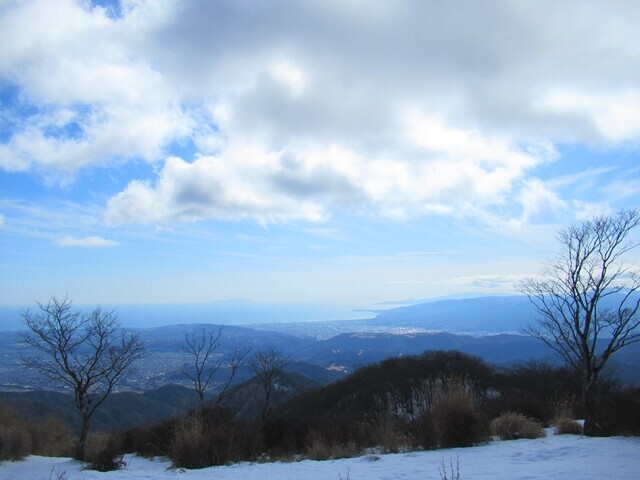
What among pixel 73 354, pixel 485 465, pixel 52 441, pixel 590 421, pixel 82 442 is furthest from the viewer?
pixel 52 441

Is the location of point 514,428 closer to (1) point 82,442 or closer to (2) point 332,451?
(2) point 332,451

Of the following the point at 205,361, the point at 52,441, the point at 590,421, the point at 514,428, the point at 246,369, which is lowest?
the point at 246,369

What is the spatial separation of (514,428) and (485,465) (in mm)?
2674

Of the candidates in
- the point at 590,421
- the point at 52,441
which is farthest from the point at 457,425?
the point at 52,441

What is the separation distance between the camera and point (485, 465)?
623 centimetres

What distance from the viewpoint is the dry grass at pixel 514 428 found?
26.9 feet

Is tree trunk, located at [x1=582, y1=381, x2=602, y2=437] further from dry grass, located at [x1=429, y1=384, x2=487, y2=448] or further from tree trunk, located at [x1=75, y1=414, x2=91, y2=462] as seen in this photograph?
tree trunk, located at [x1=75, y1=414, x2=91, y2=462]

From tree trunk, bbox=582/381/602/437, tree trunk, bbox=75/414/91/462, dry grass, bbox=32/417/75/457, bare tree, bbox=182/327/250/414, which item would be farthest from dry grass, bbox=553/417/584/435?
dry grass, bbox=32/417/75/457

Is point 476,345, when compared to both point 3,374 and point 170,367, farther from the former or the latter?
point 3,374

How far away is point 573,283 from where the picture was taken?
1014 centimetres

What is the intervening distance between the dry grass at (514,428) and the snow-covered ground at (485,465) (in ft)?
0.89

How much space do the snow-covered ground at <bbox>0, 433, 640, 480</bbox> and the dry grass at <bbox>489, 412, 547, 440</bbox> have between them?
0.89ft

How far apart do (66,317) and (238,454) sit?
8680mm

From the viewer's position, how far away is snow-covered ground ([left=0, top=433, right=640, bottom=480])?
216 inches
